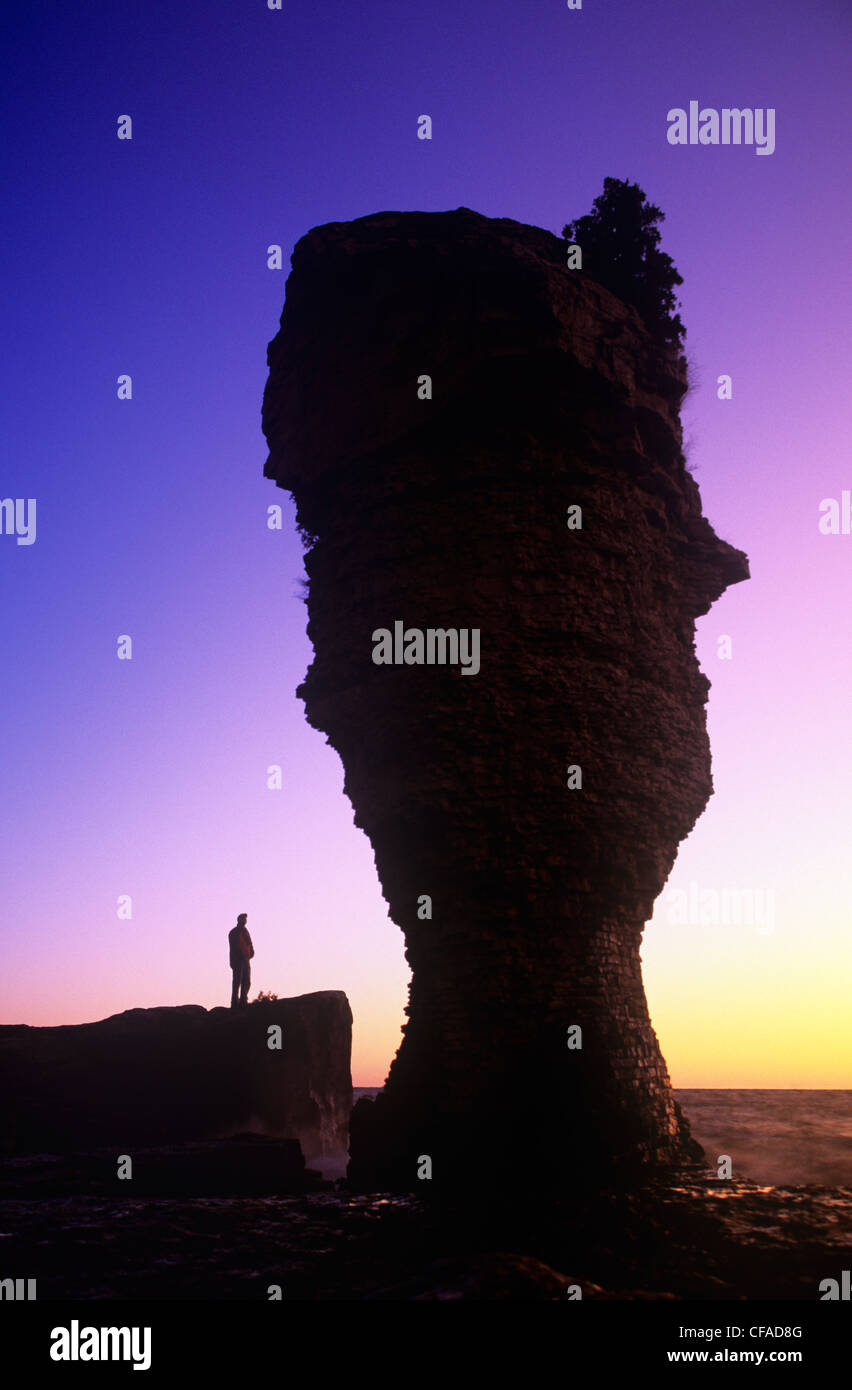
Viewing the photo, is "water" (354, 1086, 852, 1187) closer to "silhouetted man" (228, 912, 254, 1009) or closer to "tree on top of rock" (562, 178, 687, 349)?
"silhouetted man" (228, 912, 254, 1009)

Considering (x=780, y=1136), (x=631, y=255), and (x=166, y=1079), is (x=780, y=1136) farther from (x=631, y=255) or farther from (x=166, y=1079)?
(x=631, y=255)

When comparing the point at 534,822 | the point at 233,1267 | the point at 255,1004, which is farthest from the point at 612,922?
the point at 255,1004

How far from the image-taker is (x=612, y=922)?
13.1 m

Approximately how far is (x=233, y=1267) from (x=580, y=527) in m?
9.78

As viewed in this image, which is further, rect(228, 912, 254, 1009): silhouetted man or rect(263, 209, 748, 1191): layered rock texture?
rect(228, 912, 254, 1009): silhouetted man

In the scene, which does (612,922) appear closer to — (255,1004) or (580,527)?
(580,527)

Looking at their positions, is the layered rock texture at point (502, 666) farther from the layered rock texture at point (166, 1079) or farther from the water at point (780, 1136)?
the water at point (780, 1136)

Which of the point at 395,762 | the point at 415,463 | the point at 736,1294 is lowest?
the point at 736,1294

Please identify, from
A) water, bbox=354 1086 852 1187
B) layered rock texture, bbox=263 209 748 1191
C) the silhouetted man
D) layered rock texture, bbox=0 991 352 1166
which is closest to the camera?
layered rock texture, bbox=263 209 748 1191

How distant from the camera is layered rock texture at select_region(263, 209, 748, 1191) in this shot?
1198cm

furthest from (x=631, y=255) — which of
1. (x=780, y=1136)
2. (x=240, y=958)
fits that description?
(x=780, y=1136)

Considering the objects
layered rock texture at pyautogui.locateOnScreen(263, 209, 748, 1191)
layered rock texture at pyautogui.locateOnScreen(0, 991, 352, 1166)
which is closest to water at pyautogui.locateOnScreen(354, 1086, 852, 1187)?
layered rock texture at pyautogui.locateOnScreen(0, 991, 352, 1166)

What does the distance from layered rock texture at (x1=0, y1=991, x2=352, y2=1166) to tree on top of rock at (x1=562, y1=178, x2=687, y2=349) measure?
14.7 meters
